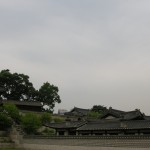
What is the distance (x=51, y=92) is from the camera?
89.0 m

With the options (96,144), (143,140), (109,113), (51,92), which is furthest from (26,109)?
(143,140)

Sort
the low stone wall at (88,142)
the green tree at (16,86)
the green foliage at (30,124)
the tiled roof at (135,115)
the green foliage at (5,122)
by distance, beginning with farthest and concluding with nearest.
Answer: the green tree at (16,86)
the green foliage at (30,124)
the green foliage at (5,122)
the tiled roof at (135,115)
the low stone wall at (88,142)

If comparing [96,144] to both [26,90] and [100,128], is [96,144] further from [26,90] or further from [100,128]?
[26,90]

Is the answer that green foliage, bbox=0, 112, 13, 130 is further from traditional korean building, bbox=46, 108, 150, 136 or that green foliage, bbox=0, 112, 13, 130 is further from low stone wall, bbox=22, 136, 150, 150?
traditional korean building, bbox=46, 108, 150, 136

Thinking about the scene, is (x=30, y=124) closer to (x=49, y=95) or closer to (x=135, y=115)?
(x=135, y=115)

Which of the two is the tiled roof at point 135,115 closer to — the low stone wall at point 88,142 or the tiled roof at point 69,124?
the tiled roof at point 69,124

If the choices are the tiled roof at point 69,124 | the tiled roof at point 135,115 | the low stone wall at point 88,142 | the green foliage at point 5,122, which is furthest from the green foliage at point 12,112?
the tiled roof at point 135,115

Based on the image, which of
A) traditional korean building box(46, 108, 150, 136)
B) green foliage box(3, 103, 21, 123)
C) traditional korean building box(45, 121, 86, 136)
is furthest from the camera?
green foliage box(3, 103, 21, 123)

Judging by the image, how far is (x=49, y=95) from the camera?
89.1m

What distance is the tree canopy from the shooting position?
88500mm

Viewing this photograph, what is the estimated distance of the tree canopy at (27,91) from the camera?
290 feet

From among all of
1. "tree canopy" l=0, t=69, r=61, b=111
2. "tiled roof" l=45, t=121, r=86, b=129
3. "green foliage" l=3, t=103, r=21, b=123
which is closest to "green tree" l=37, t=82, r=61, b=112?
"tree canopy" l=0, t=69, r=61, b=111

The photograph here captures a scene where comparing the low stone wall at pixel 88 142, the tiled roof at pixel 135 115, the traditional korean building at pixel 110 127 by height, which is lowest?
the low stone wall at pixel 88 142

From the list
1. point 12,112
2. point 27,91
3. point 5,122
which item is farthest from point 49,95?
point 5,122
